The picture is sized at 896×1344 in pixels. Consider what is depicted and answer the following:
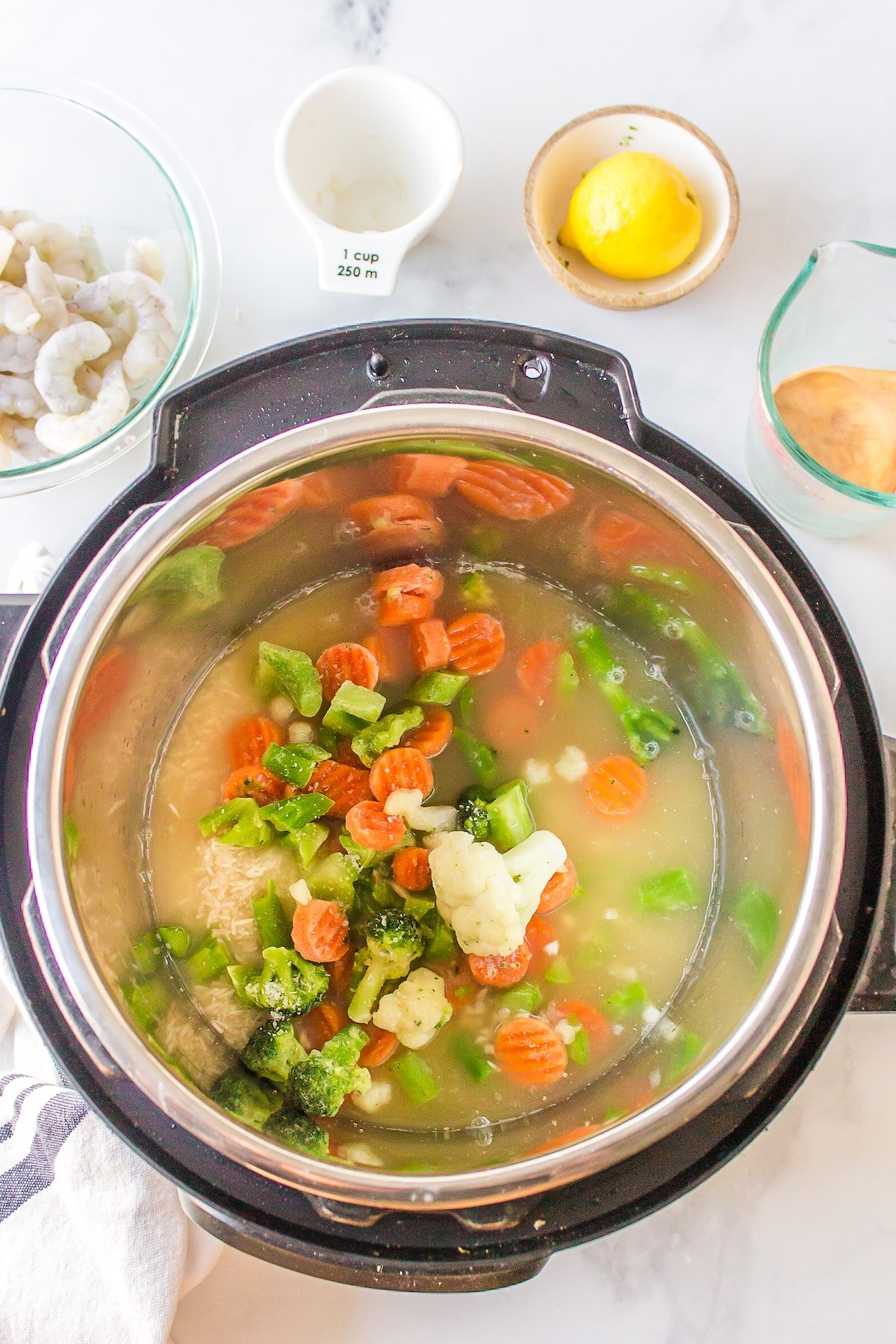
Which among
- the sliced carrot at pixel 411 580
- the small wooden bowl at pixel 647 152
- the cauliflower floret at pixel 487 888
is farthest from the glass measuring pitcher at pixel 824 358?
the cauliflower floret at pixel 487 888

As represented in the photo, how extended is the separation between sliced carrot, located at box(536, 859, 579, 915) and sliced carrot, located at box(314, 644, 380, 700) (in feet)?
1.19

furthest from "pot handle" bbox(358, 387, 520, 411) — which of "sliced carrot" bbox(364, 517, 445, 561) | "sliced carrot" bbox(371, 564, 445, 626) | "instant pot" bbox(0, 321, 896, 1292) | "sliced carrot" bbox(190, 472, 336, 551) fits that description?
"sliced carrot" bbox(371, 564, 445, 626)

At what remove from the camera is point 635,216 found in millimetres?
1298

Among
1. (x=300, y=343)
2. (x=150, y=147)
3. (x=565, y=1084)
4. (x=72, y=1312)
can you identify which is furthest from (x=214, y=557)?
(x=72, y=1312)

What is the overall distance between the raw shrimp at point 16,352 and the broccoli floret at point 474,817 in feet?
2.72

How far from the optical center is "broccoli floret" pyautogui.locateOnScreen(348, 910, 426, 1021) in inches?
49.3

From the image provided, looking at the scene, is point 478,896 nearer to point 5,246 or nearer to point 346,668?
point 346,668

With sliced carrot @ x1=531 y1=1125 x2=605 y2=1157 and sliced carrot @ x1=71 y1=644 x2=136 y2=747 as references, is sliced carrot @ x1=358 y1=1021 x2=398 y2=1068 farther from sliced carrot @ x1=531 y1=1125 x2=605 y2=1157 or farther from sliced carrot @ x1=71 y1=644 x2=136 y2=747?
sliced carrot @ x1=71 y1=644 x2=136 y2=747

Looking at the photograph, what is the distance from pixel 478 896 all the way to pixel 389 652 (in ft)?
1.24

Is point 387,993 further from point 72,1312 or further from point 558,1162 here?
point 72,1312

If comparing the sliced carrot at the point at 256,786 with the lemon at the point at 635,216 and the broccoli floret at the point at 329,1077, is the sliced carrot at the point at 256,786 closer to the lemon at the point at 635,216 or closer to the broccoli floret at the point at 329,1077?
the broccoli floret at the point at 329,1077

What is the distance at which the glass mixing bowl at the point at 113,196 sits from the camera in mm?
1383

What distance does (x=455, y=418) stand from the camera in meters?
1.06

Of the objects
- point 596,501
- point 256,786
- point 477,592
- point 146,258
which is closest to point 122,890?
point 256,786
